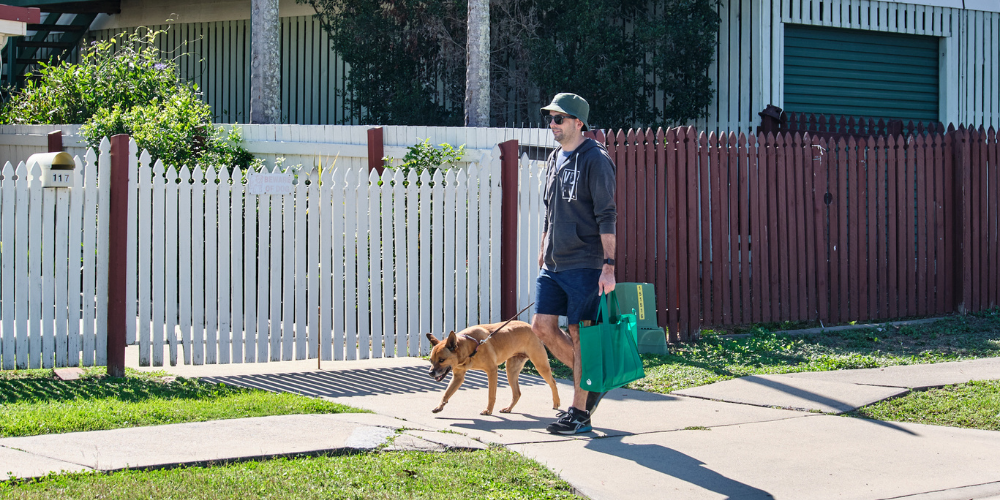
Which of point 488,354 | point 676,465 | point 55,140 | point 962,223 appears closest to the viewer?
point 676,465

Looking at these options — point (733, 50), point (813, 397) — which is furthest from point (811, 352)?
point (733, 50)

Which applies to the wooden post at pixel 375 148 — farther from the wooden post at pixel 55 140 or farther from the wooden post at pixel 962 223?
the wooden post at pixel 962 223

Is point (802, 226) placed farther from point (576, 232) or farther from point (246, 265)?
point (246, 265)

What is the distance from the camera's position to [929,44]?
51.8 ft

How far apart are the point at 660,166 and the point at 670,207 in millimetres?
398

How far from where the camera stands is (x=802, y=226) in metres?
9.52

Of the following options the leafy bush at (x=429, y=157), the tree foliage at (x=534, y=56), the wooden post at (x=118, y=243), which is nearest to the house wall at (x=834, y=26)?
the tree foliage at (x=534, y=56)

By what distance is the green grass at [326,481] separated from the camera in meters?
4.00

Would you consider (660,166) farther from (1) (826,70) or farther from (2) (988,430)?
(1) (826,70)

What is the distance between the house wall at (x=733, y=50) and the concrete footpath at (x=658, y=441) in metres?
8.29

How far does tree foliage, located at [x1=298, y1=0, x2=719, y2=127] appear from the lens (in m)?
14.2

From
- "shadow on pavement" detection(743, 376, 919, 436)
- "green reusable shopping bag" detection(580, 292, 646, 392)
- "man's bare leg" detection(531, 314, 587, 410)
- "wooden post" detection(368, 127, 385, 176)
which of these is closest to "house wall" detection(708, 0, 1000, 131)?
"wooden post" detection(368, 127, 385, 176)

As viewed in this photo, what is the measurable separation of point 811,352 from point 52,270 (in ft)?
20.5

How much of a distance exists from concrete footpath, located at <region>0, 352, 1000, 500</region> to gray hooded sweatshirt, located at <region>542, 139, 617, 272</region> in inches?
40.9
